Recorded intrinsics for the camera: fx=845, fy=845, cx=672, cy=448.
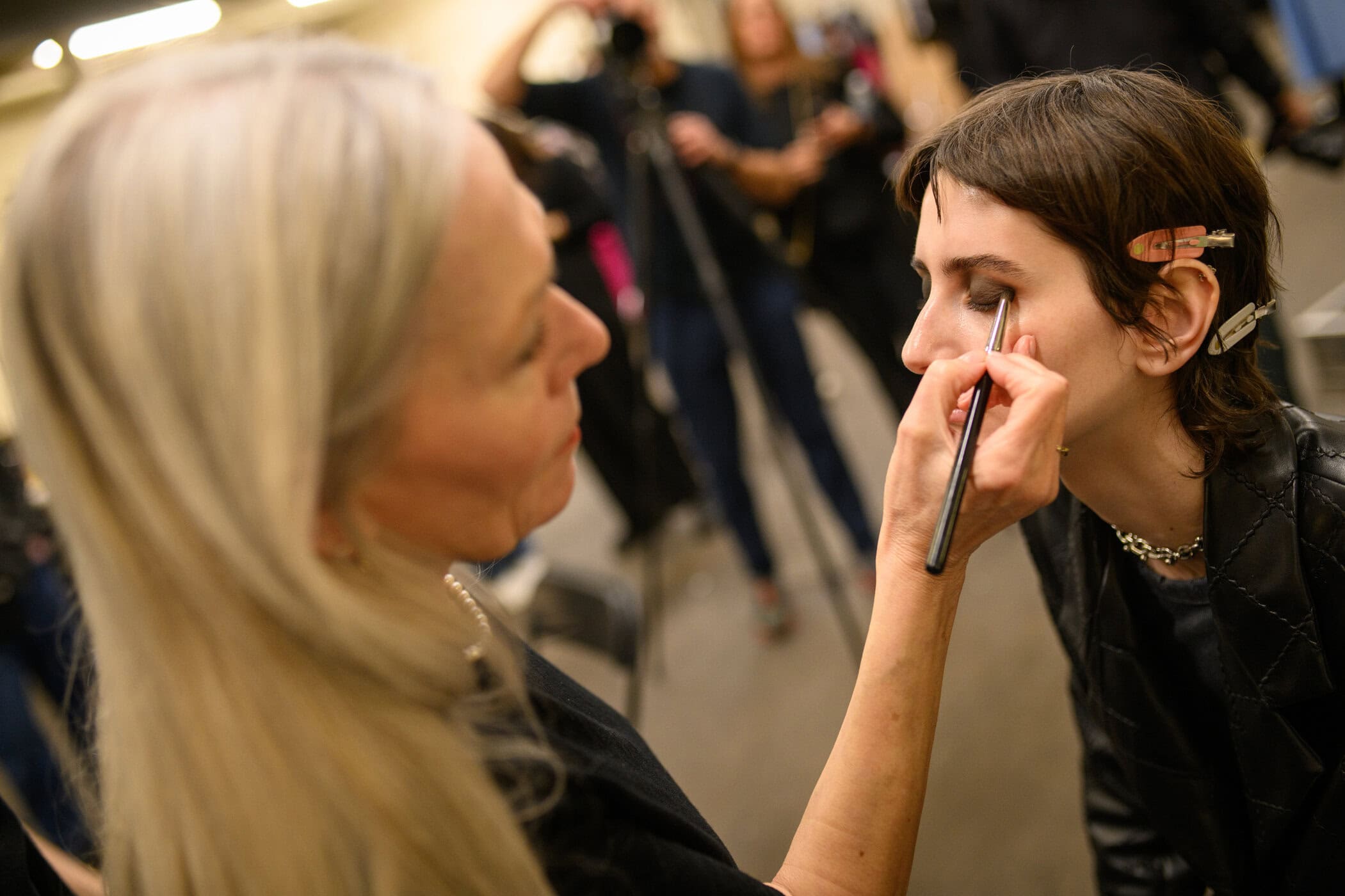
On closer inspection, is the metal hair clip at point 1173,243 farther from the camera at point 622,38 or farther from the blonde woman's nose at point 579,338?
the camera at point 622,38

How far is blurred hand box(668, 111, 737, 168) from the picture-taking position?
195 cm

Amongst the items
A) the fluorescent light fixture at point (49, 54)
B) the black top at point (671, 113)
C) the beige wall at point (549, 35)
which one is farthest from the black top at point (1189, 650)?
the beige wall at point (549, 35)

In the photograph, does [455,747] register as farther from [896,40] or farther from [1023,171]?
[896,40]

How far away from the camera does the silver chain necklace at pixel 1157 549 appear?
87cm

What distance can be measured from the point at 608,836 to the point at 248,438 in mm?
385

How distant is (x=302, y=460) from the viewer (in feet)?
1.70

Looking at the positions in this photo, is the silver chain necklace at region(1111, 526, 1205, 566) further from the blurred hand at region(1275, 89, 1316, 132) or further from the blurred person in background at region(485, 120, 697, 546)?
the blurred hand at region(1275, 89, 1316, 132)

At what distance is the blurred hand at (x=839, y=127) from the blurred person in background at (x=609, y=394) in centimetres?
70

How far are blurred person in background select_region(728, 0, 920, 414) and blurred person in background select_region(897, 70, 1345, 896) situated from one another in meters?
1.43

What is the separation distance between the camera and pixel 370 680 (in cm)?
58

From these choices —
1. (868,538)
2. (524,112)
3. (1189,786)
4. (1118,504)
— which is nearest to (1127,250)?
(1118,504)

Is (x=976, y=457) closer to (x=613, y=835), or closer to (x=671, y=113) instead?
(x=613, y=835)

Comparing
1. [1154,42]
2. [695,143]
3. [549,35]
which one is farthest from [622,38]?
→ [549,35]

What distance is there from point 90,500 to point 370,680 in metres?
0.21
